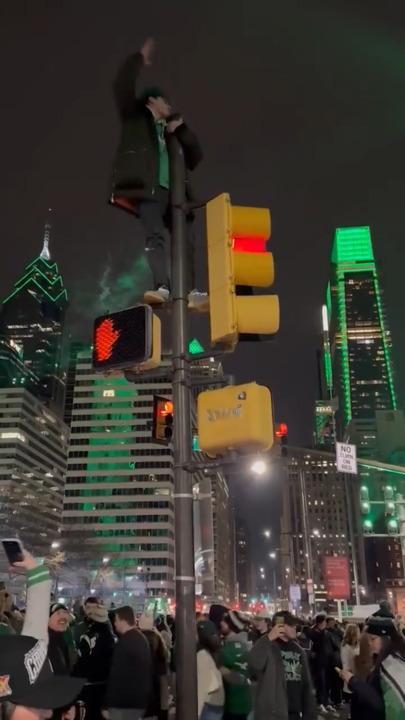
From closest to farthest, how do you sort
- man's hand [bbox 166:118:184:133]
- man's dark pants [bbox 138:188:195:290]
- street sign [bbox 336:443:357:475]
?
man's dark pants [bbox 138:188:195:290] < man's hand [bbox 166:118:184:133] < street sign [bbox 336:443:357:475]

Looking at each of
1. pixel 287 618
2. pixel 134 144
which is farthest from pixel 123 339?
pixel 287 618

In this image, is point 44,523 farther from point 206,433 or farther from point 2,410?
point 206,433

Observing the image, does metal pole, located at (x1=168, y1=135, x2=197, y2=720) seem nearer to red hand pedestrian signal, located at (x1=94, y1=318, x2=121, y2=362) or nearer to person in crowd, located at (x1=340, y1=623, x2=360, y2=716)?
red hand pedestrian signal, located at (x1=94, y1=318, x2=121, y2=362)

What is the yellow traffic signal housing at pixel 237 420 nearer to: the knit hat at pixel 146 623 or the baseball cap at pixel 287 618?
the baseball cap at pixel 287 618

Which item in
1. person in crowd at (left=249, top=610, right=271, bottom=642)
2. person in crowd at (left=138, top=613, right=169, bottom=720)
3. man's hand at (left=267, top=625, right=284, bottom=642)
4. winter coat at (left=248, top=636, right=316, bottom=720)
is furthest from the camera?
person in crowd at (left=249, top=610, right=271, bottom=642)

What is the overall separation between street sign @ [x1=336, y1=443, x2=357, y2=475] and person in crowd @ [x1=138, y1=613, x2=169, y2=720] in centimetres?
1437

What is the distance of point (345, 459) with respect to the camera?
72.3 ft

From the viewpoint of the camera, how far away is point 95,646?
7734 millimetres

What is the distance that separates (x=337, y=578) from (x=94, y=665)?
21.3 metres

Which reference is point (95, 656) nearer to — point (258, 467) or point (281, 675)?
point (281, 675)

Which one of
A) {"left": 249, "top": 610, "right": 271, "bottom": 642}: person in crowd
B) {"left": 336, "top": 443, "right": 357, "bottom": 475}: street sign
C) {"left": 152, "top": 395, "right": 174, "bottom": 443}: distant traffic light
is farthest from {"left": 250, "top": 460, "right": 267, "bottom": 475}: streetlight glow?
{"left": 336, "top": 443, "right": 357, "bottom": 475}: street sign

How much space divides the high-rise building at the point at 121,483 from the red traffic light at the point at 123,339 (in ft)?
367

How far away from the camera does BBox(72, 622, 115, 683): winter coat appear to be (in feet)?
24.9

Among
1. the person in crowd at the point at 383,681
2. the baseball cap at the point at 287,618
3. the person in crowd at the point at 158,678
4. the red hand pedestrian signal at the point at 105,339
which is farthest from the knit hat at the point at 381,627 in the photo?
the red hand pedestrian signal at the point at 105,339
